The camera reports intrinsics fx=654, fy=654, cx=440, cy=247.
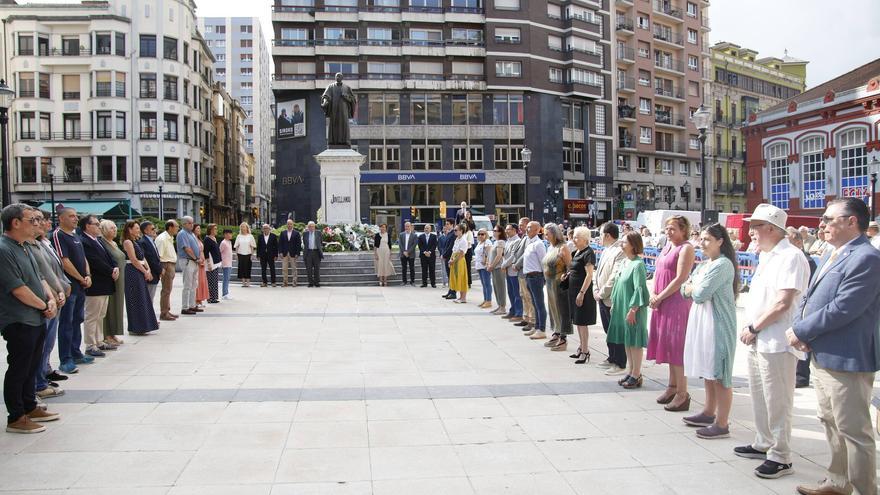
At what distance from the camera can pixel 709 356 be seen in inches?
220

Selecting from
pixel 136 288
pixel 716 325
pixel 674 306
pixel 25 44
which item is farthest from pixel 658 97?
pixel 716 325

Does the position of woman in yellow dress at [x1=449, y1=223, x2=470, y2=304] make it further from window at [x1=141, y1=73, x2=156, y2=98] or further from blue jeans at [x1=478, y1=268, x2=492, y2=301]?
Result: window at [x1=141, y1=73, x2=156, y2=98]

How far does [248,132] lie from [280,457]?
11401 centimetres

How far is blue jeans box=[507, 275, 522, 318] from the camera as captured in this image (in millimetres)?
12992

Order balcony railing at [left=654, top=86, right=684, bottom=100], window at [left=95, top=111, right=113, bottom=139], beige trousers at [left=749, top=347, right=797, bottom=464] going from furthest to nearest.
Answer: balcony railing at [left=654, top=86, right=684, bottom=100] < window at [left=95, top=111, right=113, bottom=139] < beige trousers at [left=749, top=347, right=797, bottom=464]

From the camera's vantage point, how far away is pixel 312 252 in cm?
1939

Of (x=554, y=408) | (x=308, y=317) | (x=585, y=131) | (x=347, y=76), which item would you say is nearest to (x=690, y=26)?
(x=585, y=131)

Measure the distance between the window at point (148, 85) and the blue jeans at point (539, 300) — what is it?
162 ft

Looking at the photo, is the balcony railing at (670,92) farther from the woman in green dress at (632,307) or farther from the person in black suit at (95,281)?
the person in black suit at (95,281)

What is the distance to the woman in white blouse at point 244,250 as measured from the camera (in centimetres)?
1897

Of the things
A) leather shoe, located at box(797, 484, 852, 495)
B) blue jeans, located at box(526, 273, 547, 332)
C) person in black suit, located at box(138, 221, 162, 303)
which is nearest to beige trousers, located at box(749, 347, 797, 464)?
leather shoe, located at box(797, 484, 852, 495)

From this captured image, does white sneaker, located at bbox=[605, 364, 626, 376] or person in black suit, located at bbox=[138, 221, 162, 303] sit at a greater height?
person in black suit, located at bbox=[138, 221, 162, 303]

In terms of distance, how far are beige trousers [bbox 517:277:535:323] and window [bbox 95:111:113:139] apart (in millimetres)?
47941

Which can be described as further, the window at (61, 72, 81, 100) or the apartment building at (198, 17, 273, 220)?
the apartment building at (198, 17, 273, 220)
